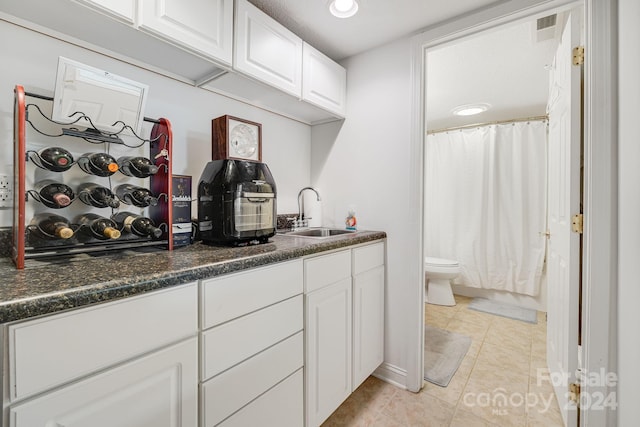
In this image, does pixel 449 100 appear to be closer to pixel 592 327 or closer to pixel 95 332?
pixel 592 327

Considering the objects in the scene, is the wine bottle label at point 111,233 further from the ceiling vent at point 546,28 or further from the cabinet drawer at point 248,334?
the ceiling vent at point 546,28

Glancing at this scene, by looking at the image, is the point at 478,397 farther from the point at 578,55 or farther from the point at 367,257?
the point at 578,55

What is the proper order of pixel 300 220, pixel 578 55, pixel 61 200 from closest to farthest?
pixel 61 200 < pixel 578 55 < pixel 300 220

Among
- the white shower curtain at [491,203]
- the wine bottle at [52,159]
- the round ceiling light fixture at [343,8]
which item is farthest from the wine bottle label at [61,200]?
the white shower curtain at [491,203]

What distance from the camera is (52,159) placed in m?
0.95

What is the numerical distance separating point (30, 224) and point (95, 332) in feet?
2.08

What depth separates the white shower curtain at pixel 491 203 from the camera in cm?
301

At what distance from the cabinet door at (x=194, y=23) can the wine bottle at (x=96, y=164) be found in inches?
20.2

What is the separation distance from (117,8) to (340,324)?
1639 millimetres

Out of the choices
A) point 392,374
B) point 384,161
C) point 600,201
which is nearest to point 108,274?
point 384,161

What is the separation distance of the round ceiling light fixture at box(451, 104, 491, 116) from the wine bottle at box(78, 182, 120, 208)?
10.1 feet

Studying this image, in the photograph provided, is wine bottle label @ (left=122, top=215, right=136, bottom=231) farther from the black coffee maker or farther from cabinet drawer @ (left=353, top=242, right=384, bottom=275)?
cabinet drawer @ (left=353, top=242, right=384, bottom=275)

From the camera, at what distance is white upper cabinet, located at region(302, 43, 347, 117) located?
171 cm

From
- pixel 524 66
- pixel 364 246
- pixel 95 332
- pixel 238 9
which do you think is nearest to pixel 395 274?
pixel 364 246
